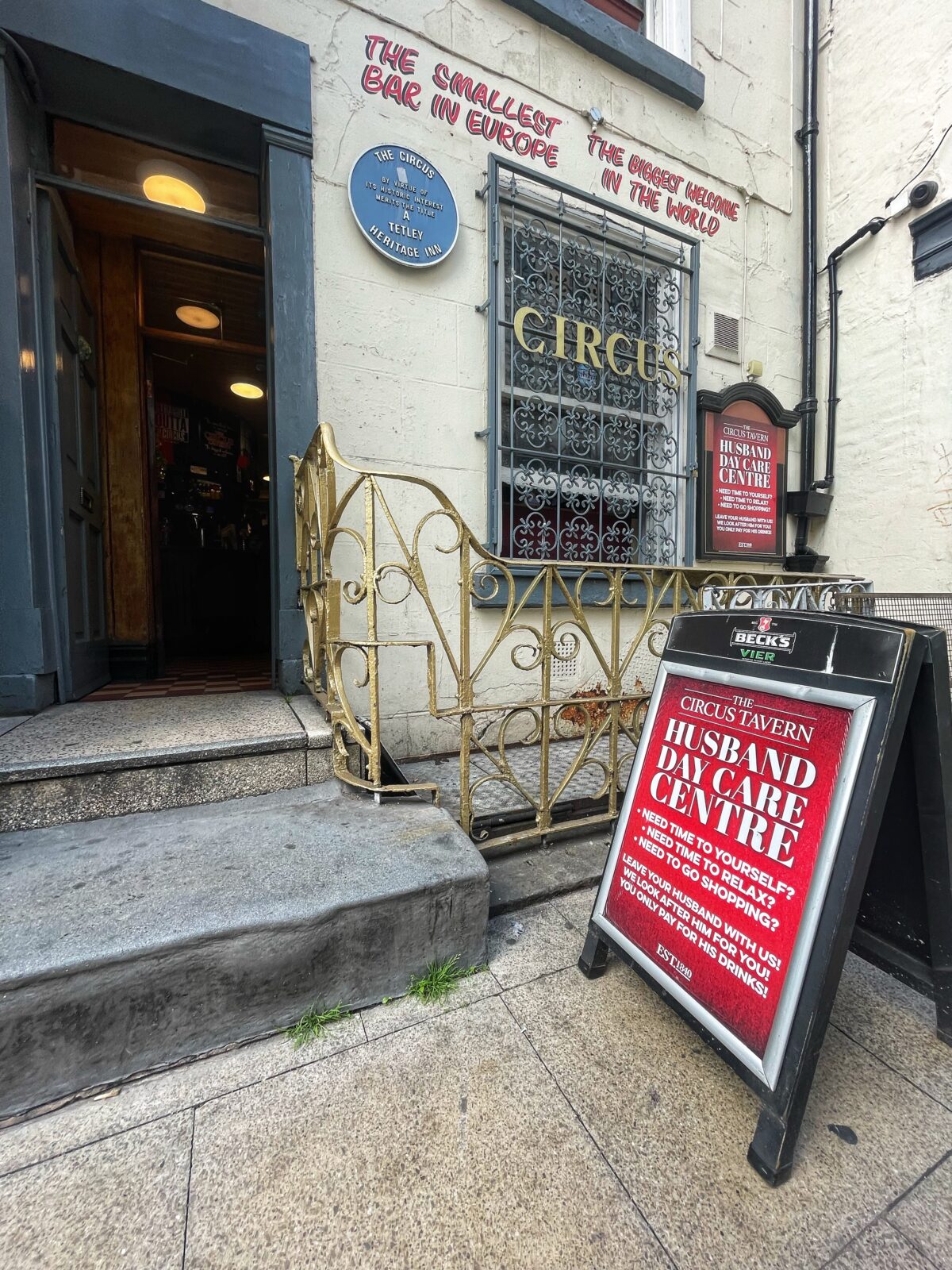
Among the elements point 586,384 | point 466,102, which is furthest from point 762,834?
point 466,102

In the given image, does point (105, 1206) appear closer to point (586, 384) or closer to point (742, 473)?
point (586, 384)

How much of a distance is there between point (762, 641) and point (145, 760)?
82.4 inches

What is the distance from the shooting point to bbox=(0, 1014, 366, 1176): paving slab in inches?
45.9

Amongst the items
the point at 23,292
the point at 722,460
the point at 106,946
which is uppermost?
the point at 23,292

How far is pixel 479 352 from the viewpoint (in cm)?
343

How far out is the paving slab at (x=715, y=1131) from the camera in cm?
101

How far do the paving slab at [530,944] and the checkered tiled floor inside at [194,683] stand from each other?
209 cm

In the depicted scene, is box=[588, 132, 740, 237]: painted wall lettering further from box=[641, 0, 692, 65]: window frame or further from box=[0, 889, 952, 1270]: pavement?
box=[0, 889, 952, 1270]: pavement

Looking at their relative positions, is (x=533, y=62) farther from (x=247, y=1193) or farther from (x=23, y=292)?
(x=247, y=1193)

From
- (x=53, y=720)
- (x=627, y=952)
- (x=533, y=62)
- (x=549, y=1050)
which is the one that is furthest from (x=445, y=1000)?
(x=533, y=62)

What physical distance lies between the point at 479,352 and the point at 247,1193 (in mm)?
3839

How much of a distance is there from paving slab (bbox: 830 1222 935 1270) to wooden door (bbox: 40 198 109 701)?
3449mm

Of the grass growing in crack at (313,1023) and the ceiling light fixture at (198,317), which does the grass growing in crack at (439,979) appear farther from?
the ceiling light fixture at (198,317)

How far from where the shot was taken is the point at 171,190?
3.27 m
